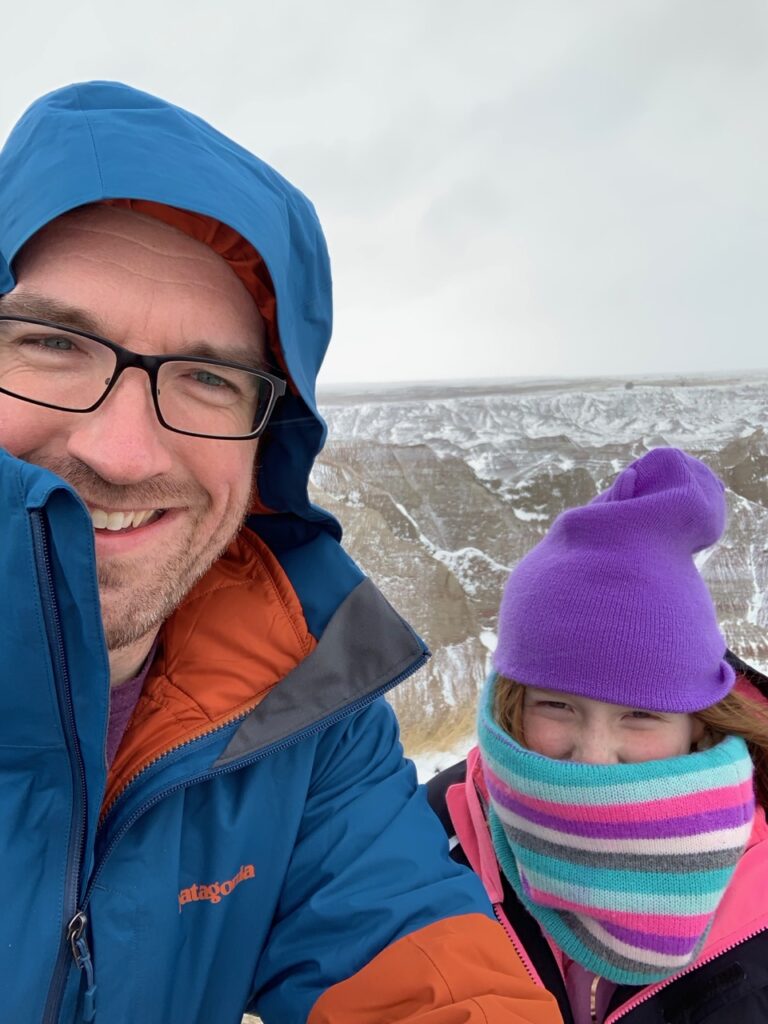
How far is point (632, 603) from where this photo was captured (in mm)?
1651

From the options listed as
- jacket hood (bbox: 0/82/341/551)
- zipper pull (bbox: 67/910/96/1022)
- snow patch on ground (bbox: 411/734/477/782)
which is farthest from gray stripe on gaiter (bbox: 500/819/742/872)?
snow patch on ground (bbox: 411/734/477/782)

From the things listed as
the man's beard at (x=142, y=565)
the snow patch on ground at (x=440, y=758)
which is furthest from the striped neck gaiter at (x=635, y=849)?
the snow patch on ground at (x=440, y=758)

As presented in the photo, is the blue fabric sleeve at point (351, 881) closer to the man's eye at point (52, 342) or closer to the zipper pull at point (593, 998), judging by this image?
the zipper pull at point (593, 998)

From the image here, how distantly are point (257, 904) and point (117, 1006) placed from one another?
29cm

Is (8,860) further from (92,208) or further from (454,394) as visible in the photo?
(454,394)

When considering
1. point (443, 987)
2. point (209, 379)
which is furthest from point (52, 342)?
point (443, 987)

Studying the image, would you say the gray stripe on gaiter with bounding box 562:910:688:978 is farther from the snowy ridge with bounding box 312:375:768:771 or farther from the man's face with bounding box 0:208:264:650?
the snowy ridge with bounding box 312:375:768:771

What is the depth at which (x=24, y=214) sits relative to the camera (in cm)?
119

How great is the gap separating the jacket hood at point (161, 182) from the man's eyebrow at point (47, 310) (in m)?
0.03

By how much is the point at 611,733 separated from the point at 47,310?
5.50ft

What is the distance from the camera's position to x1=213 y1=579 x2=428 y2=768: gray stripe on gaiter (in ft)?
4.24

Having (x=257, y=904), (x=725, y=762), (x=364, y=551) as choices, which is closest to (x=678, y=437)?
(x=364, y=551)

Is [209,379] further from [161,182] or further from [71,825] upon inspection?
[71,825]

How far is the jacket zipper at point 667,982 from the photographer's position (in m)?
1.53
